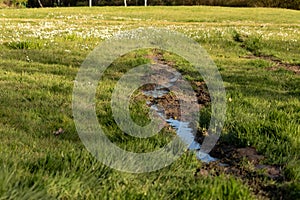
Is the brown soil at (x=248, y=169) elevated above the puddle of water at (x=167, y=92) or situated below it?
below

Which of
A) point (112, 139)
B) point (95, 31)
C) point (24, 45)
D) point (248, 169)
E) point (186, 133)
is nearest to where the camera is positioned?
point (248, 169)

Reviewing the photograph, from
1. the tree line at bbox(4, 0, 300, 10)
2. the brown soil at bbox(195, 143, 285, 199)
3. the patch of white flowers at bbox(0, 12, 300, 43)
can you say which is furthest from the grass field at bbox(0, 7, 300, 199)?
the tree line at bbox(4, 0, 300, 10)

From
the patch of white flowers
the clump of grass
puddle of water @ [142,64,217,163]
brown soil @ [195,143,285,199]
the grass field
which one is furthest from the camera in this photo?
the patch of white flowers

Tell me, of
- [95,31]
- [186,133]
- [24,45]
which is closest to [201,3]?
[95,31]

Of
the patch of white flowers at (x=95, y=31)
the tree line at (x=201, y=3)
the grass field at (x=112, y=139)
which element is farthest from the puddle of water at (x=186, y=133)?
the tree line at (x=201, y=3)

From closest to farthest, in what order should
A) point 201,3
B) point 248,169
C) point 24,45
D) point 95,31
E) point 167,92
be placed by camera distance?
point 248,169, point 167,92, point 24,45, point 95,31, point 201,3

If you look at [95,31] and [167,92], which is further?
[95,31]

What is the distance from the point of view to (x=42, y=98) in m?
7.13

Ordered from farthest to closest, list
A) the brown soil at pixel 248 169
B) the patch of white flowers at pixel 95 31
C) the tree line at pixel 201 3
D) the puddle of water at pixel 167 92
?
the tree line at pixel 201 3, the patch of white flowers at pixel 95 31, the puddle of water at pixel 167 92, the brown soil at pixel 248 169

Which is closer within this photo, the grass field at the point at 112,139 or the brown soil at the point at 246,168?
the grass field at the point at 112,139

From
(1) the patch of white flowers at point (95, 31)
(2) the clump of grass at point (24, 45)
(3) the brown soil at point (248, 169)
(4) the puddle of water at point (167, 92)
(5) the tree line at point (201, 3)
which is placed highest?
(5) the tree line at point (201, 3)

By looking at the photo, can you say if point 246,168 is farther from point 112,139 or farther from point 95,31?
point 95,31

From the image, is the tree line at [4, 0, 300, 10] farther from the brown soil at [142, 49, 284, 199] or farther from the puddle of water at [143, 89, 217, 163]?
the brown soil at [142, 49, 284, 199]

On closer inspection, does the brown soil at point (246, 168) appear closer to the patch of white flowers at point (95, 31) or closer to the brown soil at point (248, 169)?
the brown soil at point (248, 169)
